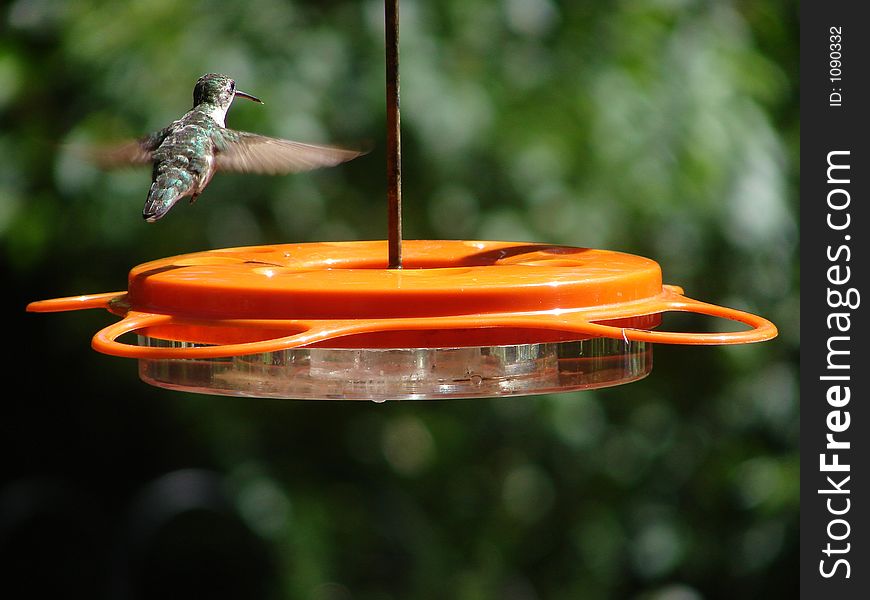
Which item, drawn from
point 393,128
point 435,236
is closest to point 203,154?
point 393,128

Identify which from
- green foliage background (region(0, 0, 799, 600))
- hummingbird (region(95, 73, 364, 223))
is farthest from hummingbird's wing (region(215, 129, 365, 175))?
green foliage background (region(0, 0, 799, 600))

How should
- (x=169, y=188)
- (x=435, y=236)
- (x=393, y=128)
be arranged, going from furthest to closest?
(x=435, y=236) → (x=169, y=188) → (x=393, y=128)

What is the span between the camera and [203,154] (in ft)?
6.49

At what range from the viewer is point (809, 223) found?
152 inches

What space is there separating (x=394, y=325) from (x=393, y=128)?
1.52 ft

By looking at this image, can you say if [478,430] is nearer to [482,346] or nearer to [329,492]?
Result: [329,492]

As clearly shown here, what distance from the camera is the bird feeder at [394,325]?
139 cm

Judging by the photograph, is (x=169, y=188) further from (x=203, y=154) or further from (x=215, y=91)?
(x=215, y=91)

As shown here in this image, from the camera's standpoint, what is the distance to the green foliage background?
3.18 m

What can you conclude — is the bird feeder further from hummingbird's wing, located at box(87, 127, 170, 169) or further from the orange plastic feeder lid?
hummingbird's wing, located at box(87, 127, 170, 169)

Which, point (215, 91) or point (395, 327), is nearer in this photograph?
point (395, 327)

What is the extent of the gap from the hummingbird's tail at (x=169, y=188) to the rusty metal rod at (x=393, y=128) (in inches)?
15.6

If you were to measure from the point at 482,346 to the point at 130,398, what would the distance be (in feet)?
7.63

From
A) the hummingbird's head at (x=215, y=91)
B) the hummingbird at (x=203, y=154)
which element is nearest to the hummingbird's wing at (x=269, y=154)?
the hummingbird at (x=203, y=154)
